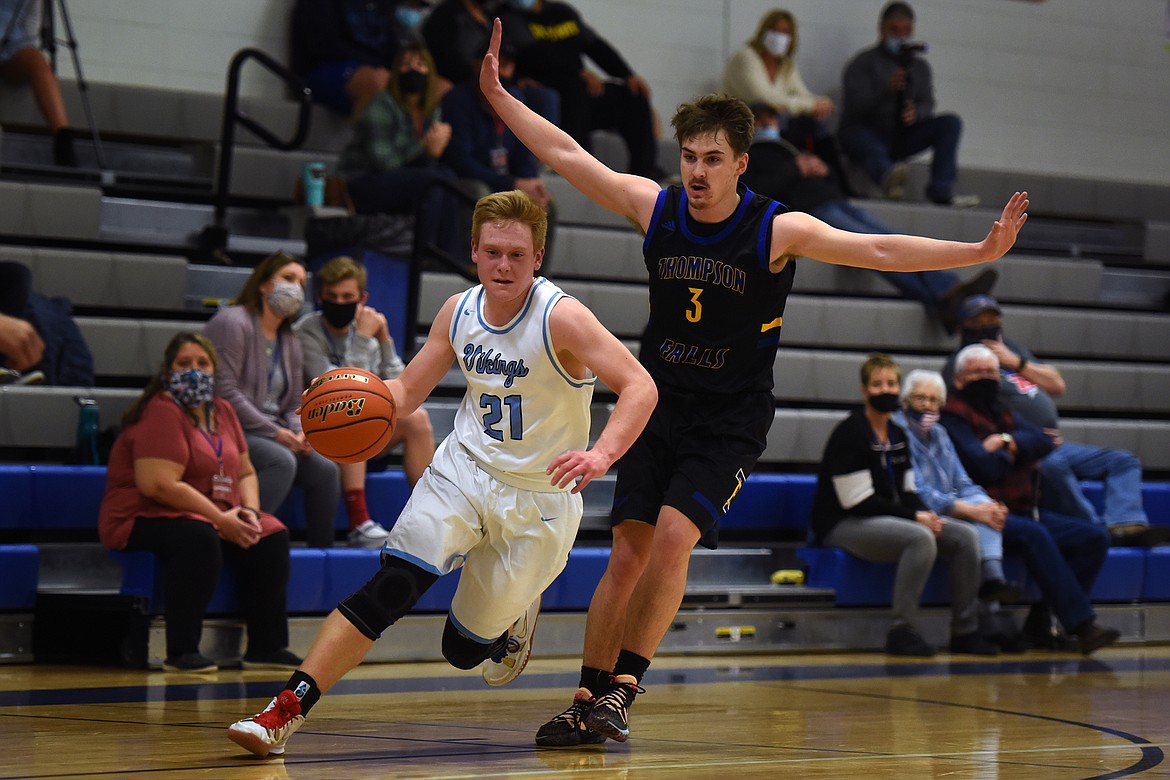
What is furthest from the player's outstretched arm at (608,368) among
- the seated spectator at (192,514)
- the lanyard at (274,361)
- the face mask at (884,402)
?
the face mask at (884,402)

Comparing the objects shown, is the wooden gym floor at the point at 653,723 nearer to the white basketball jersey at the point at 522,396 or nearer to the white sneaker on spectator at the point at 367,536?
the white sneaker on spectator at the point at 367,536

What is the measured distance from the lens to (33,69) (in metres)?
8.01

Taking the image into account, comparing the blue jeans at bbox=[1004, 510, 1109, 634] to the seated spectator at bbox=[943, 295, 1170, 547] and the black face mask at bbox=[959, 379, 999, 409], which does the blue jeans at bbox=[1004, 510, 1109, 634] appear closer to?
the seated spectator at bbox=[943, 295, 1170, 547]

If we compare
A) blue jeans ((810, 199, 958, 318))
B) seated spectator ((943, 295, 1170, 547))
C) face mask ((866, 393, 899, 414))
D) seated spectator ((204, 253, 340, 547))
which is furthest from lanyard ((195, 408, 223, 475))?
blue jeans ((810, 199, 958, 318))

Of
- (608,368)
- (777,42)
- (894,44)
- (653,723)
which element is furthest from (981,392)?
(608,368)

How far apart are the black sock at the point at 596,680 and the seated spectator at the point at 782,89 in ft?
21.1

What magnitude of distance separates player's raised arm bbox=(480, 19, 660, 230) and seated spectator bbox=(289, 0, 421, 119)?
499 cm

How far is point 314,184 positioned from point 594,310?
1.62 m

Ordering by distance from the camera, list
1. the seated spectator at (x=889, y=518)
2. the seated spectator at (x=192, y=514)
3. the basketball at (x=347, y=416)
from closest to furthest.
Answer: the basketball at (x=347, y=416) < the seated spectator at (x=192, y=514) < the seated spectator at (x=889, y=518)

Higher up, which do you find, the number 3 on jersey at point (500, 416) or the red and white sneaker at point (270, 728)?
the number 3 on jersey at point (500, 416)

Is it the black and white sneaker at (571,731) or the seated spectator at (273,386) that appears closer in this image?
the black and white sneaker at (571,731)

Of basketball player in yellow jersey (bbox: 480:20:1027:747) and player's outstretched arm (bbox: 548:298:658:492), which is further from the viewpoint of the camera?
Result: basketball player in yellow jersey (bbox: 480:20:1027:747)

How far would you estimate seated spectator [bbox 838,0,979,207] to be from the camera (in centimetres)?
1034

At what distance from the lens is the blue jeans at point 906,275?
30.3 feet
